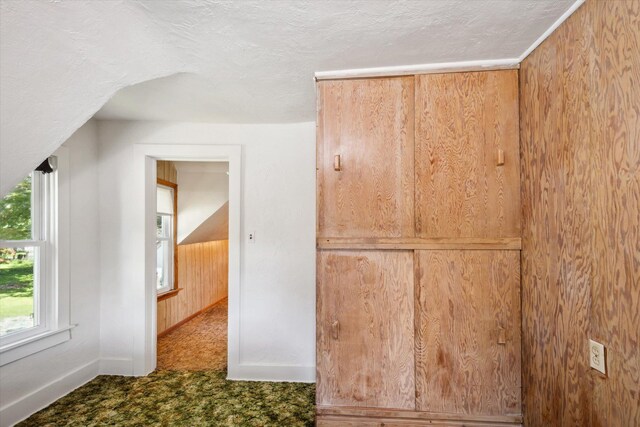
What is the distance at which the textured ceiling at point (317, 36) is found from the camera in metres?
1.36

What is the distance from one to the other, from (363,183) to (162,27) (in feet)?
4.01

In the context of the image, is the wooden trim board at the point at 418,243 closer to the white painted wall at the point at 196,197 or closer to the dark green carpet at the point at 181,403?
the dark green carpet at the point at 181,403

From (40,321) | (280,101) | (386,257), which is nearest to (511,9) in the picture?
(386,257)

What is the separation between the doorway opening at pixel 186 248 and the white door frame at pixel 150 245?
57 cm

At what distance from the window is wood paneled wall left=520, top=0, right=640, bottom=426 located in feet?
12.2

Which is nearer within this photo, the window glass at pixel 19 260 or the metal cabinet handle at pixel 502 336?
the metal cabinet handle at pixel 502 336

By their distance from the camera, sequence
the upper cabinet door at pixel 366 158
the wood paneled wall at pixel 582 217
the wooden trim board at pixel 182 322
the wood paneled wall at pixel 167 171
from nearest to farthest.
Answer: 1. the wood paneled wall at pixel 582 217
2. the upper cabinet door at pixel 366 158
3. the wood paneled wall at pixel 167 171
4. the wooden trim board at pixel 182 322

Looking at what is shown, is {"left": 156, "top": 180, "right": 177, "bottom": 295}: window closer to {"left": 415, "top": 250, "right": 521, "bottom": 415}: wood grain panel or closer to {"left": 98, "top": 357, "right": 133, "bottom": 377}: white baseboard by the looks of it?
{"left": 98, "top": 357, "right": 133, "bottom": 377}: white baseboard

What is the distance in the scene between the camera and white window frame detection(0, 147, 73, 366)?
2.39 meters

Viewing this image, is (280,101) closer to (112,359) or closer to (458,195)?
(458,195)

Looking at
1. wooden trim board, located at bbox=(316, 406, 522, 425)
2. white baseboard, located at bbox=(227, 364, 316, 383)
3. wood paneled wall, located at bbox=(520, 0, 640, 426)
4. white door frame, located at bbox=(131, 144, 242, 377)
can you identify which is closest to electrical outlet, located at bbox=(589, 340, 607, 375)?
wood paneled wall, located at bbox=(520, 0, 640, 426)

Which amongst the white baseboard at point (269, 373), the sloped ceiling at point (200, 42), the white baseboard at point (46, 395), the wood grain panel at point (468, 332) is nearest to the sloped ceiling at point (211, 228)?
the white baseboard at point (46, 395)

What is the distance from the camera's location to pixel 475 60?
1.80m

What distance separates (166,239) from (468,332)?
3.54 m
